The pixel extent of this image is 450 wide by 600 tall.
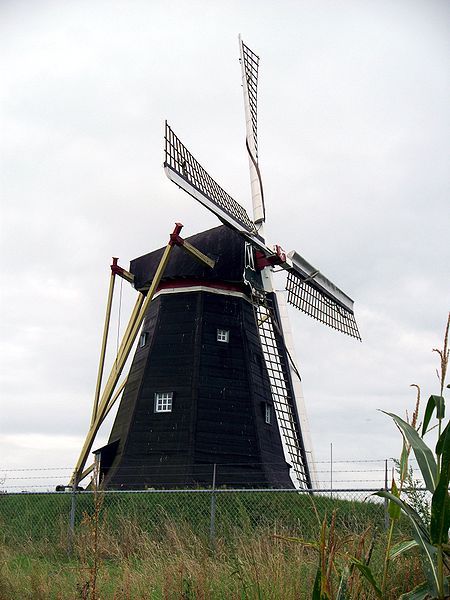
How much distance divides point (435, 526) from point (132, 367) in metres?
15.7

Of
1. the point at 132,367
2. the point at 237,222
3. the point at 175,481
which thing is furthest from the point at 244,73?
the point at 175,481

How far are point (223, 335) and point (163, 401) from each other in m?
2.20

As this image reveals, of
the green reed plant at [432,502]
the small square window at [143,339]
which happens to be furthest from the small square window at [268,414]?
the green reed plant at [432,502]

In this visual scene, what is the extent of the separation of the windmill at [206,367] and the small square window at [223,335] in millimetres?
29

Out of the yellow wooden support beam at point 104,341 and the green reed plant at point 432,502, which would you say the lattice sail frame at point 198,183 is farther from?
the green reed plant at point 432,502

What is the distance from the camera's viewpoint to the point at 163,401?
17094mm

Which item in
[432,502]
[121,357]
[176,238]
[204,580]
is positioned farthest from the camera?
[121,357]

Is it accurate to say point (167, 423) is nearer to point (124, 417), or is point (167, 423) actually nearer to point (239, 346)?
point (124, 417)

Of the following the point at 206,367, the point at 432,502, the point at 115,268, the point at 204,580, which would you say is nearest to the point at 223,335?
the point at 206,367

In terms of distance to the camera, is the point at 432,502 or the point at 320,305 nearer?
the point at 432,502

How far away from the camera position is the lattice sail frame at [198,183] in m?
16.0

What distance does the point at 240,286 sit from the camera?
18375mm

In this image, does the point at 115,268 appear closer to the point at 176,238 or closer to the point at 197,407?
the point at 176,238

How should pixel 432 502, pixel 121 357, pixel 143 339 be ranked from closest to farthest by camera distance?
pixel 432 502
pixel 121 357
pixel 143 339
